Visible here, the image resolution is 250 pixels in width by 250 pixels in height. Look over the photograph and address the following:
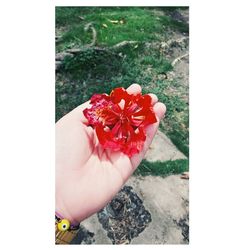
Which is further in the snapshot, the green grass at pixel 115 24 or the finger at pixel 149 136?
the green grass at pixel 115 24

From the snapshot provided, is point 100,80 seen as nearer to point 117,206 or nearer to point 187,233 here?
point 117,206

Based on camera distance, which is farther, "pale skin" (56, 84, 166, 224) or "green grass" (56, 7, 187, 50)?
"green grass" (56, 7, 187, 50)

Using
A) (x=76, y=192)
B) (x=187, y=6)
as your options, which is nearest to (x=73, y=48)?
(x=187, y=6)

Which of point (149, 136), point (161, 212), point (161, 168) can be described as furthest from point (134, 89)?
point (161, 212)

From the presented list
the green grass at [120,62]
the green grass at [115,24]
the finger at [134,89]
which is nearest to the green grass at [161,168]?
the green grass at [120,62]

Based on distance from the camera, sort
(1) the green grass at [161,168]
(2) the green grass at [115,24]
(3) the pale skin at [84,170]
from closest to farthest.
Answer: (3) the pale skin at [84,170]
(1) the green grass at [161,168]
(2) the green grass at [115,24]

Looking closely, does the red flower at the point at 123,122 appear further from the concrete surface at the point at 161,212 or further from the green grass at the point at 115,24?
the green grass at the point at 115,24

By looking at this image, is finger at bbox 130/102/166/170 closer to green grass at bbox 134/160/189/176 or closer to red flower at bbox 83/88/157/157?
red flower at bbox 83/88/157/157

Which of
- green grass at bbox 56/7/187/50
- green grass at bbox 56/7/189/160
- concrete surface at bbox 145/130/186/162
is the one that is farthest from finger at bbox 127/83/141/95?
green grass at bbox 56/7/187/50
